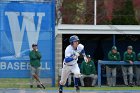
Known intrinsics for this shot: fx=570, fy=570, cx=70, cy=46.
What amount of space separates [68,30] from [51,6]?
410 centimetres

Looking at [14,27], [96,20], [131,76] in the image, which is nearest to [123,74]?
[131,76]

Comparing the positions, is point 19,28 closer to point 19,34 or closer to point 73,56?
point 19,34

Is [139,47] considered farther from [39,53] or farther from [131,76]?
[39,53]

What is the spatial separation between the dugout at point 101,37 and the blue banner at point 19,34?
3.82 meters

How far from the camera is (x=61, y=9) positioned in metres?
34.5

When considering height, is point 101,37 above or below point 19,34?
below

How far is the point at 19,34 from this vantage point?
80.9 feet

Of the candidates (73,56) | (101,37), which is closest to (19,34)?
(73,56)

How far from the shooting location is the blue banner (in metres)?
24.7

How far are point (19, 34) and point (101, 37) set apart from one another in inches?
334

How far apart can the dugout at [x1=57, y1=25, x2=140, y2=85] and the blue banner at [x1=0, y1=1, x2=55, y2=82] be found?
12.5 feet

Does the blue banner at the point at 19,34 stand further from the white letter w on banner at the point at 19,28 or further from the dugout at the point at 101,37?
the dugout at the point at 101,37

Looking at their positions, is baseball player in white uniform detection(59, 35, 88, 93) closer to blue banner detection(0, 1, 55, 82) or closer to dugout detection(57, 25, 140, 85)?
blue banner detection(0, 1, 55, 82)

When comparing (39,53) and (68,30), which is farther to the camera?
(68,30)
